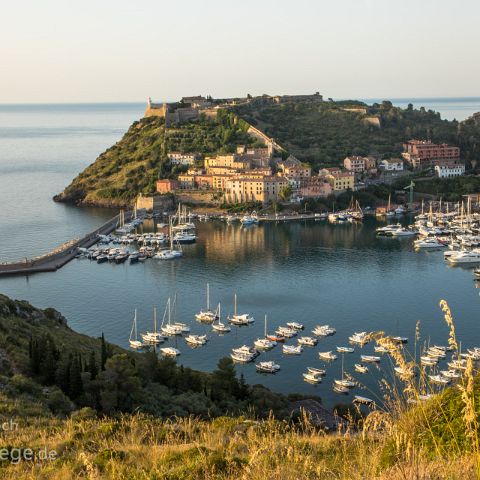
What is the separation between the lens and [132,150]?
170 feet

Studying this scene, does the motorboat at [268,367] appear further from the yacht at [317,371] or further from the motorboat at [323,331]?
the motorboat at [323,331]

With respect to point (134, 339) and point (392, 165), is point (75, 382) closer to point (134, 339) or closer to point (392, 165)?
point (134, 339)

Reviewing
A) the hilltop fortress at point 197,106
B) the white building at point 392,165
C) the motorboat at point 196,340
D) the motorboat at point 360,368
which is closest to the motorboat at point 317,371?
the motorboat at point 360,368

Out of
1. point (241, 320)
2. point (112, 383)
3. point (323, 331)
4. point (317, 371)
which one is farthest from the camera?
point (241, 320)

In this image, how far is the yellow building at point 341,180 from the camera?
4188cm

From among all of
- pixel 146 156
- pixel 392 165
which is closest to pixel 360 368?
pixel 392 165

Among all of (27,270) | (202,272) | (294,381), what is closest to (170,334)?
(294,381)

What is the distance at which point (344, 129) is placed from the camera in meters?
53.7

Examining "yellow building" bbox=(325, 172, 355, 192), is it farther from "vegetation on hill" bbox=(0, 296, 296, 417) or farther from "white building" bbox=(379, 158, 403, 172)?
"vegetation on hill" bbox=(0, 296, 296, 417)

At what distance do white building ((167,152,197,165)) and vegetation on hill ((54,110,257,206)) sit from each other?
49 cm

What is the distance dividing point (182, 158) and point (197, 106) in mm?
10453

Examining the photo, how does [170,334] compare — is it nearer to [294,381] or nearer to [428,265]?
[294,381]

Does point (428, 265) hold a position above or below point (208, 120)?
below

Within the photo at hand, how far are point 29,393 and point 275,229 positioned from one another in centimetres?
2802
